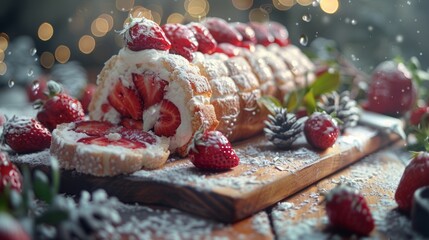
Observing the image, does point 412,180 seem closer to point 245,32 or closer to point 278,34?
point 245,32

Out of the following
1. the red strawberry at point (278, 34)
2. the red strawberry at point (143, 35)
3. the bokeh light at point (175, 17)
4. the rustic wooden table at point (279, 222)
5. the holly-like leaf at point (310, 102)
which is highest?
the red strawberry at point (143, 35)

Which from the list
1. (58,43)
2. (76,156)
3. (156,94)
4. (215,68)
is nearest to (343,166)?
(215,68)

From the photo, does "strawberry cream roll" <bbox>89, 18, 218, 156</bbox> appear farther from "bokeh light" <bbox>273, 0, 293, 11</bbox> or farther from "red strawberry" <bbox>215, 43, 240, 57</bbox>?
"bokeh light" <bbox>273, 0, 293, 11</bbox>

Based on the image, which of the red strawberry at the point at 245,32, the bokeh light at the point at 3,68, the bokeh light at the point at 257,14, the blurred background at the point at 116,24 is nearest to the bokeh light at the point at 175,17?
the blurred background at the point at 116,24

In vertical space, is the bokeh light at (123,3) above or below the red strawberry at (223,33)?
below

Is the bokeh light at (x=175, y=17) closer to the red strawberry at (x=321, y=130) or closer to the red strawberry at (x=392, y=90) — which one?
the red strawberry at (x=392, y=90)

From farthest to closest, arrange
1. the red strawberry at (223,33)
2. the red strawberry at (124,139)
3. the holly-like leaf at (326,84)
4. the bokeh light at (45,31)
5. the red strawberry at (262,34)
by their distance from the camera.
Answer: the bokeh light at (45,31) → the red strawberry at (262,34) → the holly-like leaf at (326,84) → the red strawberry at (223,33) → the red strawberry at (124,139)

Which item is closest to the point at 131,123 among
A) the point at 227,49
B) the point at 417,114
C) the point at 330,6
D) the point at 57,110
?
the point at 57,110
